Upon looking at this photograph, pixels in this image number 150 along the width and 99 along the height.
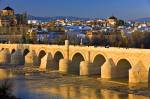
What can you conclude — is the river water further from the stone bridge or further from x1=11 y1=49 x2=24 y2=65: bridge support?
x1=11 y1=49 x2=24 y2=65: bridge support

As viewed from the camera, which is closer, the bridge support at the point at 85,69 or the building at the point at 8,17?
the bridge support at the point at 85,69

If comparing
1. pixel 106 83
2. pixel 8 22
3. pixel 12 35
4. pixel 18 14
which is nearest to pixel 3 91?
pixel 106 83

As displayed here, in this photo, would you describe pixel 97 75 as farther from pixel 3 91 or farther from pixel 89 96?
pixel 3 91

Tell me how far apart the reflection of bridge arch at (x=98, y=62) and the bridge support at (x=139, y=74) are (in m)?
7.84

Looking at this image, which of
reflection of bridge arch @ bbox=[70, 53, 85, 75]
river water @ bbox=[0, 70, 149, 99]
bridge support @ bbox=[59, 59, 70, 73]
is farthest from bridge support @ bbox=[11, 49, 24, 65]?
river water @ bbox=[0, 70, 149, 99]

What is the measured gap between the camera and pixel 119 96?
30.4m

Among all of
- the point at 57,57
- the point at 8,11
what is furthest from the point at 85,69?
the point at 8,11

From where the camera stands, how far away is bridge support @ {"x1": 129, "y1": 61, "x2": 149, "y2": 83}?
34938 mm

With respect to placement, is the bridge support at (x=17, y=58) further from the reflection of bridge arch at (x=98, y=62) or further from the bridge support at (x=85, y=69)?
the bridge support at (x=85, y=69)

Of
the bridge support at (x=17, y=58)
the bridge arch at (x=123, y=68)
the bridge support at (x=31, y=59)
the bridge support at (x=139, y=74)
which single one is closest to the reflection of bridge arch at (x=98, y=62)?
the bridge arch at (x=123, y=68)

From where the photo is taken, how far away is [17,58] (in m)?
58.6

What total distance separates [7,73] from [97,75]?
363 inches

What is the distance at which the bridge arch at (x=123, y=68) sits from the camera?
Answer: 39.5 metres

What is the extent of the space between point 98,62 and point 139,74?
901cm
